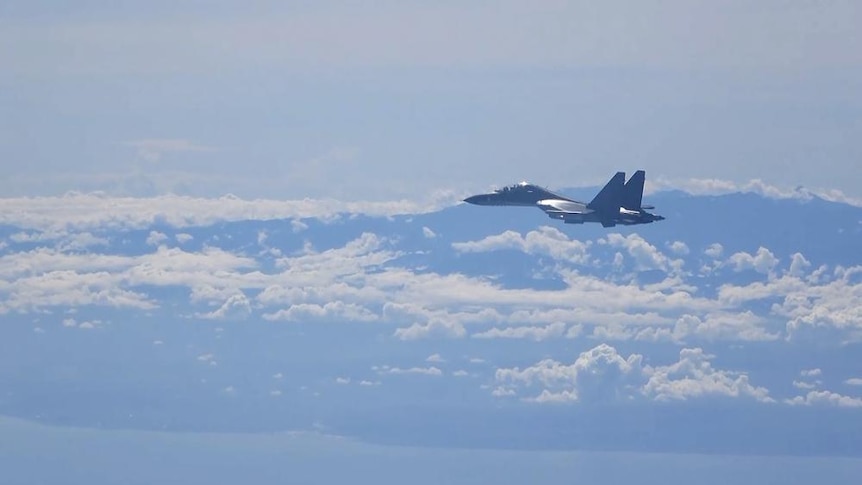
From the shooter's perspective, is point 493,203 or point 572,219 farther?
point 493,203

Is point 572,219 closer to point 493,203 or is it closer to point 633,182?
point 633,182

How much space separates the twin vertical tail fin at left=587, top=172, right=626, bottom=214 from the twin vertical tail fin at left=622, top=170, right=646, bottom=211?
24.3 inches

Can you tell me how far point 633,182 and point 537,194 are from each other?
18.5 m

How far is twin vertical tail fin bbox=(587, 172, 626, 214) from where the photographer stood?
17162 cm

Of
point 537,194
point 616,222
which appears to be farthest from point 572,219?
point 537,194

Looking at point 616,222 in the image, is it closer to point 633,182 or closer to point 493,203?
point 633,182

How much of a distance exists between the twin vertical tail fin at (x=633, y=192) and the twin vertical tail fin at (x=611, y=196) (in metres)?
0.62

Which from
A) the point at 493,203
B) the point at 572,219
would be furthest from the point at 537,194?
the point at 572,219

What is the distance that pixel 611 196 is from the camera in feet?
564

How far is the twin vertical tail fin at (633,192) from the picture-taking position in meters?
173

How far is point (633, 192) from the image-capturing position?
173m

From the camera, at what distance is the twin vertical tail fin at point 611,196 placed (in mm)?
171625

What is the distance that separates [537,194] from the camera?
7466 inches

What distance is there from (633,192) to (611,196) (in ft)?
8.96
